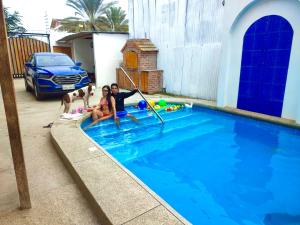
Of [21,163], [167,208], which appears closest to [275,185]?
[167,208]

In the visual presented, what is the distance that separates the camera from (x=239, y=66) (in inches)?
278

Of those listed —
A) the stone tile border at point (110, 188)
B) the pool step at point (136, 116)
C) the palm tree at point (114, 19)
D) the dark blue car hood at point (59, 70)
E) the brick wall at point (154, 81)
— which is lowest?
the pool step at point (136, 116)

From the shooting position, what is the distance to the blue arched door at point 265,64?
19.4ft

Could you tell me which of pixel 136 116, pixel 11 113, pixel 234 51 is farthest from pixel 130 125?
pixel 11 113

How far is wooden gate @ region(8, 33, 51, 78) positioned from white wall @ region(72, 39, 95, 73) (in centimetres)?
228

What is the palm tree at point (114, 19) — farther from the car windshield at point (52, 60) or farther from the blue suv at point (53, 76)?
the blue suv at point (53, 76)

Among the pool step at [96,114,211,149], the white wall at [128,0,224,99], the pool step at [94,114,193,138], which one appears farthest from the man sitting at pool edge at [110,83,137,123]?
the white wall at [128,0,224,99]

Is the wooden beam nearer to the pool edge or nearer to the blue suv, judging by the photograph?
the pool edge

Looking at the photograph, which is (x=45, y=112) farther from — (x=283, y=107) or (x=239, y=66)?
(x=283, y=107)

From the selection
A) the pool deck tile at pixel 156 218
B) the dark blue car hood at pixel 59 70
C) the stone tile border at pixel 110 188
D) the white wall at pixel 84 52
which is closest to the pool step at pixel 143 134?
the stone tile border at pixel 110 188

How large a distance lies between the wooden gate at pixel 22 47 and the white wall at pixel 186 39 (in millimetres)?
9010

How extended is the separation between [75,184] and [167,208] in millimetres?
1425

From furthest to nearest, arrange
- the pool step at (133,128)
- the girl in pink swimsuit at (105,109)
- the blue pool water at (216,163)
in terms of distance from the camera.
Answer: the girl in pink swimsuit at (105,109) < the pool step at (133,128) < the blue pool water at (216,163)

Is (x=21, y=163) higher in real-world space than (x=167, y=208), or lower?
higher
